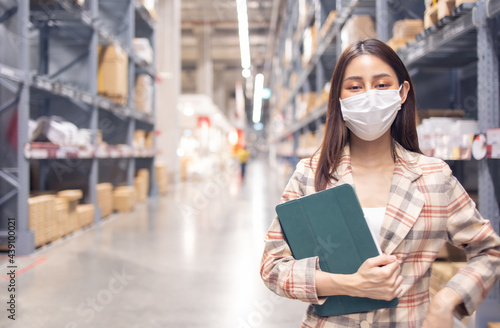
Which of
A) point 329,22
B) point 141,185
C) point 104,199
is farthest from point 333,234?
point 141,185

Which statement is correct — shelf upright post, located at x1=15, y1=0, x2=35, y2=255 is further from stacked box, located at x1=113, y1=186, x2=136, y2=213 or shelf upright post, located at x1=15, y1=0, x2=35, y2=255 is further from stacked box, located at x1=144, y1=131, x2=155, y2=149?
stacked box, located at x1=144, y1=131, x2=155, y2=149

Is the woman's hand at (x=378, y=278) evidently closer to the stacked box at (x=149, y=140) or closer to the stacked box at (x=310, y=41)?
the stacked box at (x=310, y=41)

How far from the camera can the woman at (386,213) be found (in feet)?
3.48

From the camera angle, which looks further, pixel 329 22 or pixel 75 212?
pixel 329 22

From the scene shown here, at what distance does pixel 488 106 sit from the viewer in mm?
2428

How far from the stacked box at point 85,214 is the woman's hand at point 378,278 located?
5666 mm

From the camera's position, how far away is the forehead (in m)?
1.18

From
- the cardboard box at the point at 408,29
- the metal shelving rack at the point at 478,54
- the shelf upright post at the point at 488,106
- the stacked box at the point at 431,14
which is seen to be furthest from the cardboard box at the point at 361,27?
the shelf upright post at the point at 488,106

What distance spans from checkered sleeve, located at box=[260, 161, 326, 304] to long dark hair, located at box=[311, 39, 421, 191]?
0.08 meters

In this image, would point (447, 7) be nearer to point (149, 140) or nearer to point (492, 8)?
point (492, 8)

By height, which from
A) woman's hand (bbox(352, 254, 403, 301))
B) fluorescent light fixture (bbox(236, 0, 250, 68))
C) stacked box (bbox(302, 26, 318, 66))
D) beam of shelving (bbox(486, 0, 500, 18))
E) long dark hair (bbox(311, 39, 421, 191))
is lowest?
woman's hand (bbox(352, 254, 403, 301))

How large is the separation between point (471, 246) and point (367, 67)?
58 cm

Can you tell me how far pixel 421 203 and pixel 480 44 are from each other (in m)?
1.82

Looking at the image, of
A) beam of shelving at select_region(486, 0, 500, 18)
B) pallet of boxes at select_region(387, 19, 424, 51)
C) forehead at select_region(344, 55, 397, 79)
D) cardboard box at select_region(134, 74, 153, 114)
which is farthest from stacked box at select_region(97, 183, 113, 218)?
forehead at select_region(344, 55, 397, 79)
